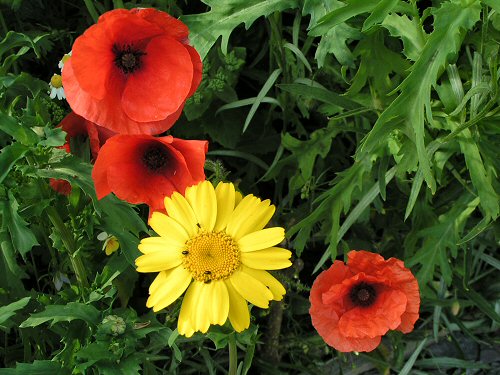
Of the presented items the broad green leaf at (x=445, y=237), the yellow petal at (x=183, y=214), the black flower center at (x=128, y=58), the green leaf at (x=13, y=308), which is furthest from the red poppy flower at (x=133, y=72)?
the broad green leaf at (x=445, y=237)

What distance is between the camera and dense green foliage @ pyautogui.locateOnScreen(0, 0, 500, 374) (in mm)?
891

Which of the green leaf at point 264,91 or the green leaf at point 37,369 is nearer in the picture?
the green leaf at point 37,369

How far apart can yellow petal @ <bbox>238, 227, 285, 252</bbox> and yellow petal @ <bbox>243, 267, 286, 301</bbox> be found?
0.02 meters

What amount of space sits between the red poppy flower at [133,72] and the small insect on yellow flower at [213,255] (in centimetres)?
13

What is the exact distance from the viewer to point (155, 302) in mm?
786

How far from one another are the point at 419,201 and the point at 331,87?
0.86 ft

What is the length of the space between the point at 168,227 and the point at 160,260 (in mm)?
38

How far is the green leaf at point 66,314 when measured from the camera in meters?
0.88

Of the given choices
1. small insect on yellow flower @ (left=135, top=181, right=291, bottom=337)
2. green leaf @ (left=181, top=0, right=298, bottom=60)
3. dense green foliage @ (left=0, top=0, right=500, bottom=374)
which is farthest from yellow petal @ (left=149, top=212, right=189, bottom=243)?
green leaf @ (left=181, top=0, right=298, bottom=60)

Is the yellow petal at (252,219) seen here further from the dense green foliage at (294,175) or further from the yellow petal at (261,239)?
the dense green foliage at (294,175)

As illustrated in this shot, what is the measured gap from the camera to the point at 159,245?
0.81 meters

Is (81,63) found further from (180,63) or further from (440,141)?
(440,141)

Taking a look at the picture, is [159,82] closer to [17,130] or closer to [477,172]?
[17,130]

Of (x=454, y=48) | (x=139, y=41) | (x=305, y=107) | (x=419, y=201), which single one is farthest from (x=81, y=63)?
(x=419, y=201)
